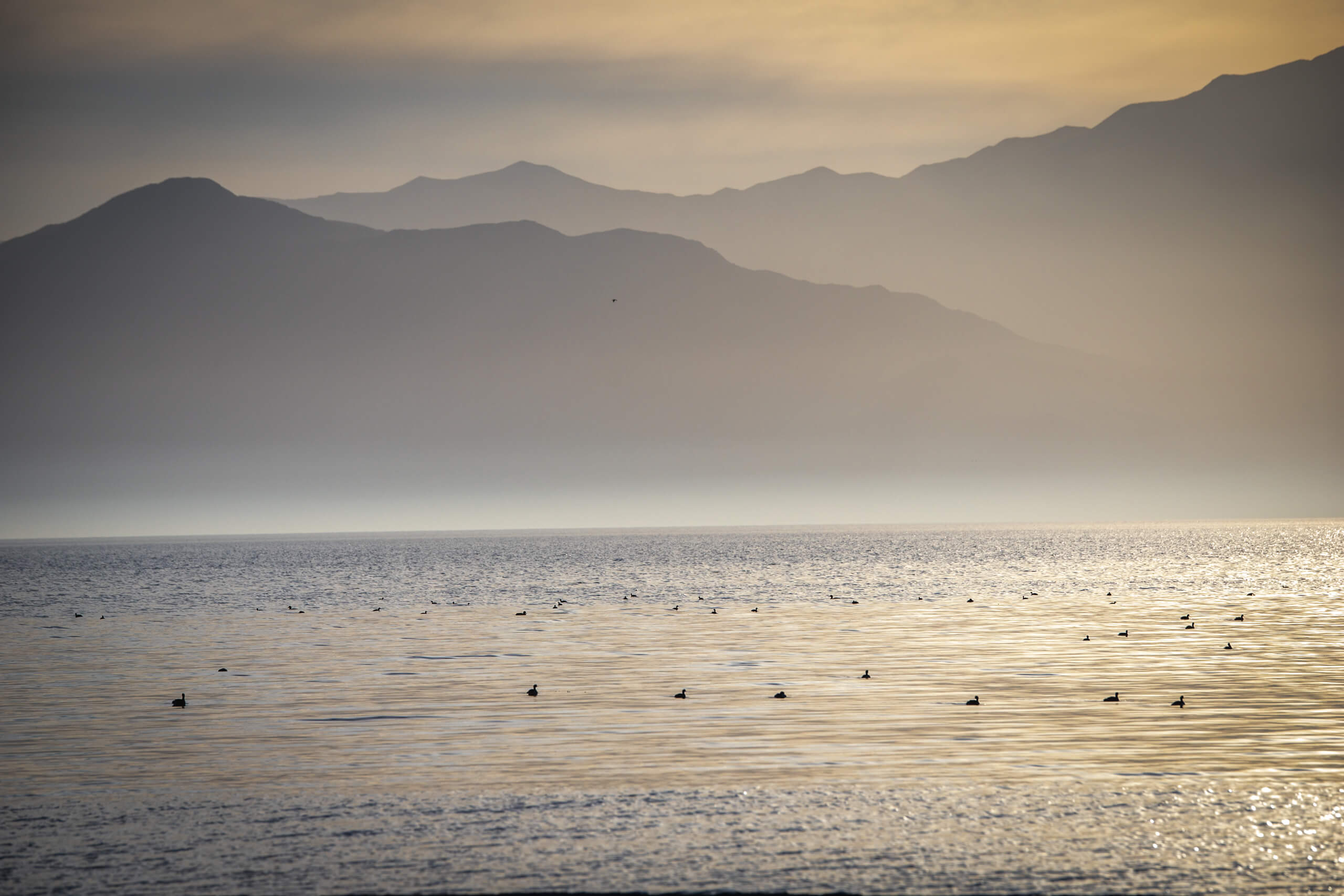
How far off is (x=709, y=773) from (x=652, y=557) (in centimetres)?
16360

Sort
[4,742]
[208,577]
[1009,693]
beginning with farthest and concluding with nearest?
1. [208,577]
2. [1009,693]
3. [4,742]

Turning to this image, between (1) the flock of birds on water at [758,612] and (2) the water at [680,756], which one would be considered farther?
(1) the flock of birds on water at [758,612]

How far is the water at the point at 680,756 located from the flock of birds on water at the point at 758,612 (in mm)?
517

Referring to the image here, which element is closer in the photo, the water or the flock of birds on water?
the water

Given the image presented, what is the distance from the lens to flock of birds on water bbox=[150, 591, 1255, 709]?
37719 mm

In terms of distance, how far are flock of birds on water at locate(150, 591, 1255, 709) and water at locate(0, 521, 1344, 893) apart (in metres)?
0.52

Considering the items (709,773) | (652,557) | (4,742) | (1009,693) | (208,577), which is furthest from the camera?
(652,557)

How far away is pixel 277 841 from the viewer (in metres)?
22.6

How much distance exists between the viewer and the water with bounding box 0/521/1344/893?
20938mm

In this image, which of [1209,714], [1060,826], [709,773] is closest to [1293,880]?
[1060,826]

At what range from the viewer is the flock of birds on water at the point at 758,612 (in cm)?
3772

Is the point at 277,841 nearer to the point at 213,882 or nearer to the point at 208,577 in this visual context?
the point at 213,882

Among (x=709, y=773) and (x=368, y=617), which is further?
(x=368, y=617)

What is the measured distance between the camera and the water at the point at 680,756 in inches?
824
